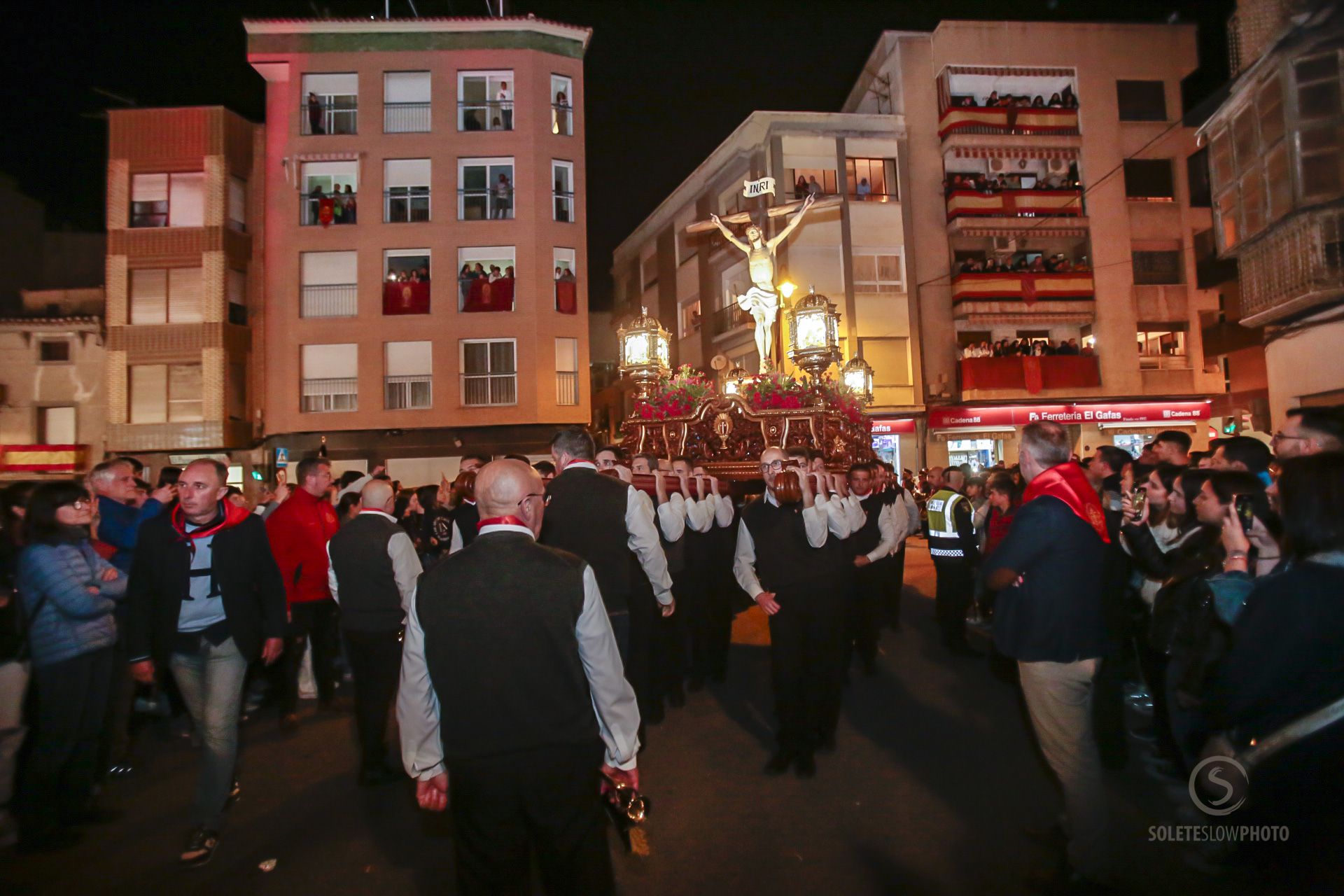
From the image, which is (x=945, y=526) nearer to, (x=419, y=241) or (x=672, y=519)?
(x=672, y=519)

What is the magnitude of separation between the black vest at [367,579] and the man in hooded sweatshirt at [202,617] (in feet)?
2.58

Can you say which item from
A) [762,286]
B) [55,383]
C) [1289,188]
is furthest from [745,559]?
[55,383]

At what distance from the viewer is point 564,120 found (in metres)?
22.9

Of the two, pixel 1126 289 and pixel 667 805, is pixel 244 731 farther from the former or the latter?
pixel 1126 289

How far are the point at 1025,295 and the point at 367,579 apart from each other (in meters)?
24.2

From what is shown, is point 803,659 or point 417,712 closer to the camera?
point 417,712

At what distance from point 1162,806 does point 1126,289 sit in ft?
81.8

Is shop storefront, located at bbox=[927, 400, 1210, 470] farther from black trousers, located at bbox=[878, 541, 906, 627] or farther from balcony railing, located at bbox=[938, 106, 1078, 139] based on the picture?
black trousers, located at bbox=[878, 541, 906, 627]

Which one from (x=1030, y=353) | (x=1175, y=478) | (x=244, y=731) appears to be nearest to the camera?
(x=1175, y=478)

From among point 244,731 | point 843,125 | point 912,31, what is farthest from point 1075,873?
point 912,31

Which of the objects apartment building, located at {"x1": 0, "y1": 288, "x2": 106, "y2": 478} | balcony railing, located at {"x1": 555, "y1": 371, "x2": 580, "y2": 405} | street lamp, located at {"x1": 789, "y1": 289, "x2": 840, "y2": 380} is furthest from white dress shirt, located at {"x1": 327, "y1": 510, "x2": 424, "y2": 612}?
apartment building, located at {"x1": 0, "y1": 288, "x2": 106, "y2": 478}

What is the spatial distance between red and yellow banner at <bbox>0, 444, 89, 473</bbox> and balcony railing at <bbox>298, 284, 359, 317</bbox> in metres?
7.07

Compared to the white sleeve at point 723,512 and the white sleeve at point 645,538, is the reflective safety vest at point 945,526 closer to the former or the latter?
the white sleeve at point 723,512

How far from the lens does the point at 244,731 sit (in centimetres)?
631
